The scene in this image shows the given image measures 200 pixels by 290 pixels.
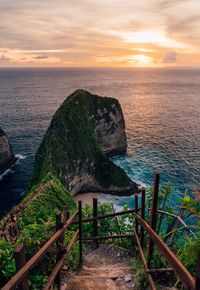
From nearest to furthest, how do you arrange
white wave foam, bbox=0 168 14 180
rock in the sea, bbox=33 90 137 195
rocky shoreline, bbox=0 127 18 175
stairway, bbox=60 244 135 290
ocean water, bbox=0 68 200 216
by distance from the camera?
stairway, bbox=60 244 135 290 → rock in the sea, bbox=33 90 137 195 → ocean water, bbox=0 68 200 216 → white wave foam, bbox=0 168 14 180 → rocky shoreline, bbox=0 127 18 175

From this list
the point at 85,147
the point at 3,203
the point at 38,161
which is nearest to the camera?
the point at 38,161

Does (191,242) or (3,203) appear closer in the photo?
(191,242)

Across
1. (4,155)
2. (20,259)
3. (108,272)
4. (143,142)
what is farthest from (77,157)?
(20,259)

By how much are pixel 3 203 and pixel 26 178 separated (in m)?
7.69

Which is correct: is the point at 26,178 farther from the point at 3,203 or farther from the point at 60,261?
the point at 60,261

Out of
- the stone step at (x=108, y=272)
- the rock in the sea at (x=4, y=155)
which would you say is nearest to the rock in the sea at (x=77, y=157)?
the rock in the sea at (x=4, y=155)

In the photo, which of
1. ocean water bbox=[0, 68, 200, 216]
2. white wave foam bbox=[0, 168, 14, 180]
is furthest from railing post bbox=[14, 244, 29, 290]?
white wave foam bbox=[0, 168, 14, 180]

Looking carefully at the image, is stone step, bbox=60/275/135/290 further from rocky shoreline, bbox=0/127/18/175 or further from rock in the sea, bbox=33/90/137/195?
rocky shoreline, bbox=0/127/18/175

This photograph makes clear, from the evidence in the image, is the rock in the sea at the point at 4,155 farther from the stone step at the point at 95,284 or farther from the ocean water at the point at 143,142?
the stone step at the point at 95,284

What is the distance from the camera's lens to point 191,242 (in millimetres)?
5504

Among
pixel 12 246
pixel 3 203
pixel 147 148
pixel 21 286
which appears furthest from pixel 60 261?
pixel 147 148

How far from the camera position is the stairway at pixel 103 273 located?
7.14 meters

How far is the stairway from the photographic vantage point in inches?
281

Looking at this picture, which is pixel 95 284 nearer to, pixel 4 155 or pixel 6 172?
pixel 6 172
